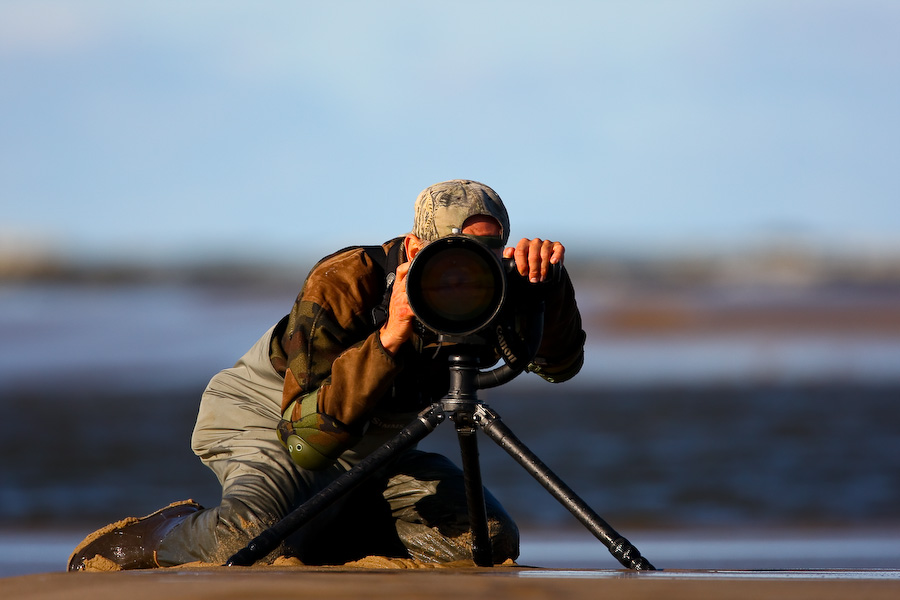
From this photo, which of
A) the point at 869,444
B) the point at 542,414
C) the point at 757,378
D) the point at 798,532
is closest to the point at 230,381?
the point at 798,532

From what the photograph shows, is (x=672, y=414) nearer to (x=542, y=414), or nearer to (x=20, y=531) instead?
(x=542, y=414)

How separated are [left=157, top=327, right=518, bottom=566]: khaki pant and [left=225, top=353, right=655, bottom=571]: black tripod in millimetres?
323

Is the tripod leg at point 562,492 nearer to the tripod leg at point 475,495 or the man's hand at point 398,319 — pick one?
the tripod leg at point 475,495

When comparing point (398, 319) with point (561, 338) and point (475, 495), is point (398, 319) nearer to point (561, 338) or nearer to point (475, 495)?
point (475, 495)

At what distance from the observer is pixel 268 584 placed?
8.09 ft

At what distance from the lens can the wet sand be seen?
2389mm

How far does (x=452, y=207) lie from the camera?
120 inches

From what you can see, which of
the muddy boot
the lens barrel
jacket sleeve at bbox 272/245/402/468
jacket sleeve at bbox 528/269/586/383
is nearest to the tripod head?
the lens barrel

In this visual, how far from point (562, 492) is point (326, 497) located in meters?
0.53

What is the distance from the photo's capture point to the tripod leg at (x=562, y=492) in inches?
109

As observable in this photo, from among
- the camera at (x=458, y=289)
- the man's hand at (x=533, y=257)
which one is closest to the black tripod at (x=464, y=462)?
the camera at (x=458, y=289)

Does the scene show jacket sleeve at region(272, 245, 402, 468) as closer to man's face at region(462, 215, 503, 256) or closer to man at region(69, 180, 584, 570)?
man at region(69, 180, 584, 570)

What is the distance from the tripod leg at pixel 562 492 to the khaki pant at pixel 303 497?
0.55m

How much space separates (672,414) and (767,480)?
111 inches
